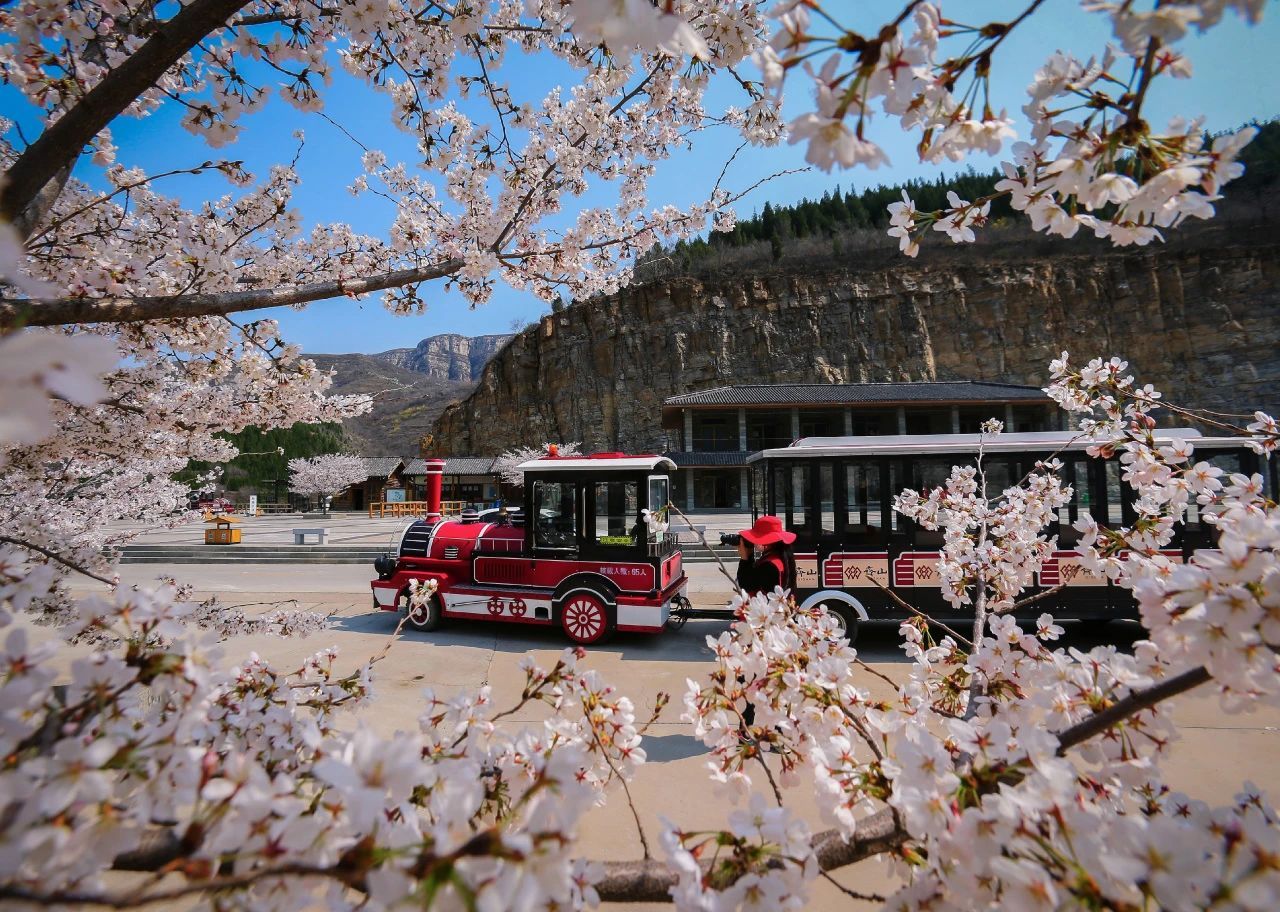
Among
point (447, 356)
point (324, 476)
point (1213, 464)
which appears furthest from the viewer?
point (447, 356)

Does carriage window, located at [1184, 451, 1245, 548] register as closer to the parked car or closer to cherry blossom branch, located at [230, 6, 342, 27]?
cherry blossom branch, located at [230, 6, 342, 27]

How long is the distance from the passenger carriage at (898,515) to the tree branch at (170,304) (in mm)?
4971

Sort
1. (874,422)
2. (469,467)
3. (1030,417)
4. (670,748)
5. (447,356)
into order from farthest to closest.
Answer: (447,356) → (469,467) → (874,422) → (1030,417) → (670,748)

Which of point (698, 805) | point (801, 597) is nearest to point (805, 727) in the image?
point (698, 805)

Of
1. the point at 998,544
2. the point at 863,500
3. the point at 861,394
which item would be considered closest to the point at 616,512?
the point at 863,500

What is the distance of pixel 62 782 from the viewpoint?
710mm

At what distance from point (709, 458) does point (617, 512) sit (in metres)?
27.4

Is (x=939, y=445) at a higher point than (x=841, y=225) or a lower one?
lower

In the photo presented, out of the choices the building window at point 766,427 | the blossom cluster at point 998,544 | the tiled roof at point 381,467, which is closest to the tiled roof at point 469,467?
the tiled roof at point 381,467

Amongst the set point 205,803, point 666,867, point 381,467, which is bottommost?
point 666,867

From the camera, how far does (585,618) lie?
691 cm

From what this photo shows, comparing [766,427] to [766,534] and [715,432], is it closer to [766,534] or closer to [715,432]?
[715,432]

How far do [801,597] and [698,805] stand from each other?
3.56 metres

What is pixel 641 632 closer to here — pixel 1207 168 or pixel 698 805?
pixel 698 805
